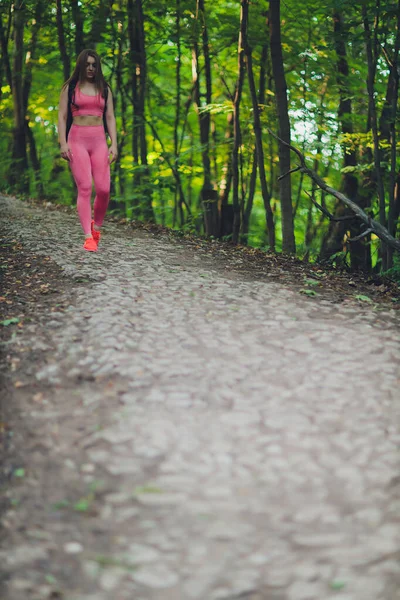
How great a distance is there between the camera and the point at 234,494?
3111 mm

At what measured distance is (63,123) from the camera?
7.19 m

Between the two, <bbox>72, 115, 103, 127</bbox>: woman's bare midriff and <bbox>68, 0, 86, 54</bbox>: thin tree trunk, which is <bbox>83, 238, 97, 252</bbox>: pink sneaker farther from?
<bbox>68, 0, 86, 54</bbox>: thin tree trunk

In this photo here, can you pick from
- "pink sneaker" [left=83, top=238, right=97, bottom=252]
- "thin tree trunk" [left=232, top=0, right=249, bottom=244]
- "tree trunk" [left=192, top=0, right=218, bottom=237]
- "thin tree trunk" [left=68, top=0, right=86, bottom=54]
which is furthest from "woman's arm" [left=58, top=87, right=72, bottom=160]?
"thin tree trunk" [left=68, top=0, right=86, bottom=54]

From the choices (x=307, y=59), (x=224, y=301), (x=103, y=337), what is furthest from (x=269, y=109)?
(x=103, y=337)

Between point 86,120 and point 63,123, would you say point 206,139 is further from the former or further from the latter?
point 63,123

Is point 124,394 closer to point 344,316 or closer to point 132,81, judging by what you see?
point 344,316

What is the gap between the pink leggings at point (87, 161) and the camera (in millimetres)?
7310

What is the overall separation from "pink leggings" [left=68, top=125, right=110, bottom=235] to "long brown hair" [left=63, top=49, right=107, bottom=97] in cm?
50

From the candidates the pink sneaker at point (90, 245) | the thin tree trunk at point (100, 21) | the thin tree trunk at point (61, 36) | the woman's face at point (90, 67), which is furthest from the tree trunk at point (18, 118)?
the pink sneaker at point (90, 245)

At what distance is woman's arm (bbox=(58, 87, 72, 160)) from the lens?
23.3 ft

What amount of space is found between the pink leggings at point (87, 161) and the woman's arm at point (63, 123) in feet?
0.25

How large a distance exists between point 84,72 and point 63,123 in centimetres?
65

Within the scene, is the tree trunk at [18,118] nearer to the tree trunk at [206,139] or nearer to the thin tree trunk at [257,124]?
the tree trunk at [206,139]

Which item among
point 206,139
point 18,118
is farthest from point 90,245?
point 18,118
